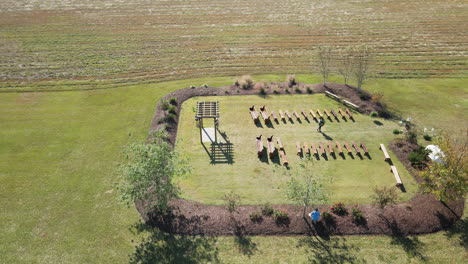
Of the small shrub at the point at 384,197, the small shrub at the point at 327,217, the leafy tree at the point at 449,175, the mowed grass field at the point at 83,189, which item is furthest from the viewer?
the small shrub at the point at 384,197

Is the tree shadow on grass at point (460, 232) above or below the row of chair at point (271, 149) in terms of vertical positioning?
below

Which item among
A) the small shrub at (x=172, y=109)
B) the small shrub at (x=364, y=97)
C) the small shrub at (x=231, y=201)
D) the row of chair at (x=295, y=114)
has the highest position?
the small shrub at (x=172, y=109)

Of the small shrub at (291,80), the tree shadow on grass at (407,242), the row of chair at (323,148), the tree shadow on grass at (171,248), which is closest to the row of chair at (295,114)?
the row of chair at (323,148)

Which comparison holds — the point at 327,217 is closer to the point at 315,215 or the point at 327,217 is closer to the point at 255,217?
the point at 315,215

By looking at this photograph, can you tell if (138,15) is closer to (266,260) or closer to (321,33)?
(321,33)

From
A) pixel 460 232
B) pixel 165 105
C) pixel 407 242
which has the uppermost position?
pixel 165 105

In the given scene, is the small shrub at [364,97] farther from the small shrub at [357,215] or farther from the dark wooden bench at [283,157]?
the small shrub at [357,215]

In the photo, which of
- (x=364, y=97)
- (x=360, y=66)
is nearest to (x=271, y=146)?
(x=364, y=97)

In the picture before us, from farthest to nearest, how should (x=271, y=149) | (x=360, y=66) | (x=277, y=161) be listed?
(x=360, y=66), (x=271, y=149), (x=277, y=161)
